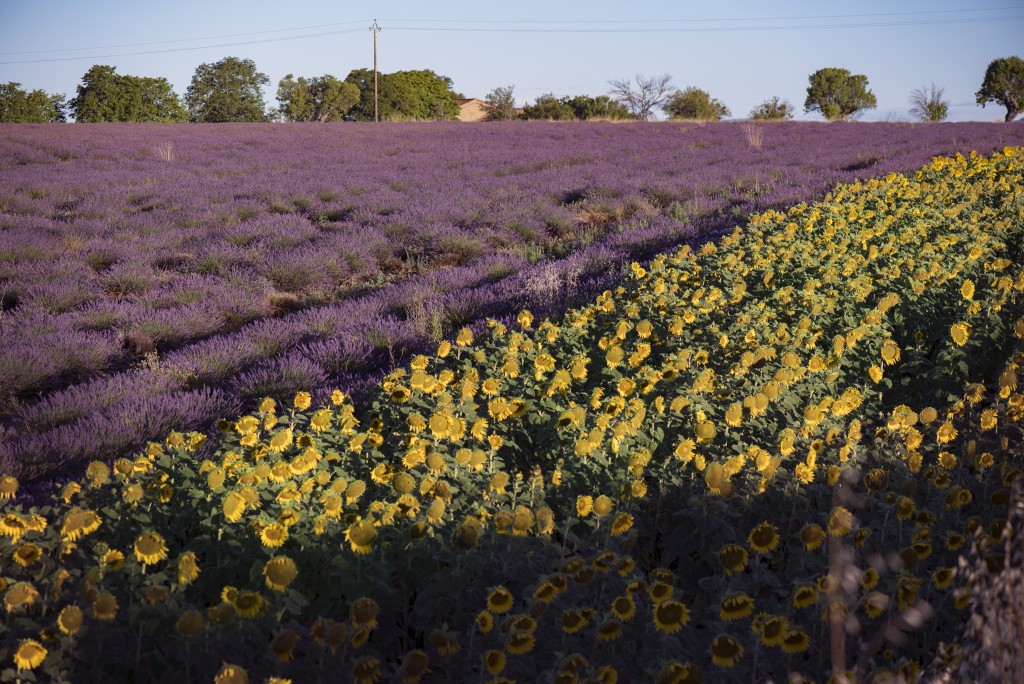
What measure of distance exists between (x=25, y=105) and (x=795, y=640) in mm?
58389

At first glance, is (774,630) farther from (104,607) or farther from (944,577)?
(104,607)

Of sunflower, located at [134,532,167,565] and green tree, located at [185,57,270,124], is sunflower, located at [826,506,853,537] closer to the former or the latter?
sunflower, located at [134,532,167,565]

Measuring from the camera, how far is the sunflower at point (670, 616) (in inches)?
69.7

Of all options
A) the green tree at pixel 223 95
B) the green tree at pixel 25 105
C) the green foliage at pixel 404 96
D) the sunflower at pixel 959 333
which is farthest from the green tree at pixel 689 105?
the sunflower at pixel 959 333

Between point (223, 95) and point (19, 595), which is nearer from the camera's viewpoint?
point (19, 595)

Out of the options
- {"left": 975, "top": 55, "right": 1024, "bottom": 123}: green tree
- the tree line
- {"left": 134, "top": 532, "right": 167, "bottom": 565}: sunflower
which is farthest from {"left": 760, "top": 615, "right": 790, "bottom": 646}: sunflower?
{"left": 975, "top": 55, "right": 1024, "bottom": 123}: green tree

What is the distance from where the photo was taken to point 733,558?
201 centimetres

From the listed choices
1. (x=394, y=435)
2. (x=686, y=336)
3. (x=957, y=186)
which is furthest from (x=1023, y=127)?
(x=394, y=435)

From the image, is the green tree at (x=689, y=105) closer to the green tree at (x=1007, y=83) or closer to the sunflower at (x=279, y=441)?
the green tree at (x=1007, y=83)

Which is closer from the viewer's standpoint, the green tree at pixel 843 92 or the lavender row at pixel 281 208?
the lavender row at pixel 281 208

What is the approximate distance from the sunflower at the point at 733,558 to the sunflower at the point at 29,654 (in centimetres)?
177

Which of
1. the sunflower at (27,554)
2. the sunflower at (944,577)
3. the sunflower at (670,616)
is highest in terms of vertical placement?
the sunflower at (27,554)

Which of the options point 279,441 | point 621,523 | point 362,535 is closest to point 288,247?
point 279,441

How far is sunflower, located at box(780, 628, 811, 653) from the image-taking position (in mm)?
1676
